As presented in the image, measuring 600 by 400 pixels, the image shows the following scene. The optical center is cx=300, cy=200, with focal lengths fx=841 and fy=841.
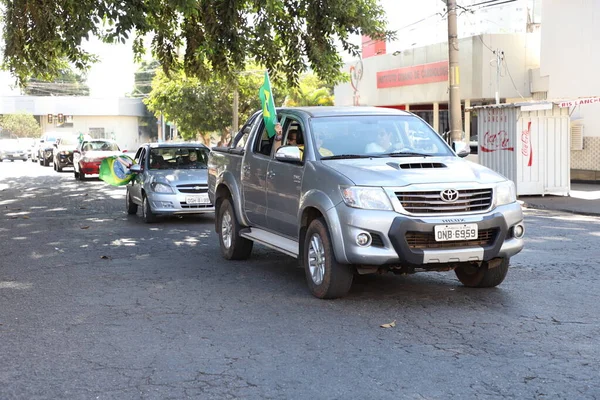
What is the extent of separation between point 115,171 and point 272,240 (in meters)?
8.49

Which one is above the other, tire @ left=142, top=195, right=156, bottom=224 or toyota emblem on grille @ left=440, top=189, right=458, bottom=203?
toyota emblem on grille @ left=440, top=189, right=458, bottom=203

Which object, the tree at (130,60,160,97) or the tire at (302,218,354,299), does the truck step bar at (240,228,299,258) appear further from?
the tree at (130,60,160,97)

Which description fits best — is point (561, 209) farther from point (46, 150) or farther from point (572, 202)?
point (46, 150)

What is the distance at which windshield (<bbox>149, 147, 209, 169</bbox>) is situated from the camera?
53.2 ft

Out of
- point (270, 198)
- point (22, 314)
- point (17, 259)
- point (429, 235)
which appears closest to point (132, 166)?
point (17, 259)

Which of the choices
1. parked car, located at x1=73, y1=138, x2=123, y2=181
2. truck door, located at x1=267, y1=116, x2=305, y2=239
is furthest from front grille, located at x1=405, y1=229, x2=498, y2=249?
parked car, located at x1=73, y1=138, x2=123, y2=181

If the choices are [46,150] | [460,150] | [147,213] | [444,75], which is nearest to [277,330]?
[460,150]

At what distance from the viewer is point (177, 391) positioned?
528cm

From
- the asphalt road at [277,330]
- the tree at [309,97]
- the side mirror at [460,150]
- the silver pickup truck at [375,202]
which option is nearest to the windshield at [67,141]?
the tree at [309,97]

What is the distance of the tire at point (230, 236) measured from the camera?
10.5 metres

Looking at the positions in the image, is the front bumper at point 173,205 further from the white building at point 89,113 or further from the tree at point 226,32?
the white building at point 89,113

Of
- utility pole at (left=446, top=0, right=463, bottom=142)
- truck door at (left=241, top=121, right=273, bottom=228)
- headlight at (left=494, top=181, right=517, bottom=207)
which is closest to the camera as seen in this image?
headlight at (left=494, top=181, right=517, bottom=207)

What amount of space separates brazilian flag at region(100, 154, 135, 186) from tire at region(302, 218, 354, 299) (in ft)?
30.7

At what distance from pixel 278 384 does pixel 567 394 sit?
5.89 feet
